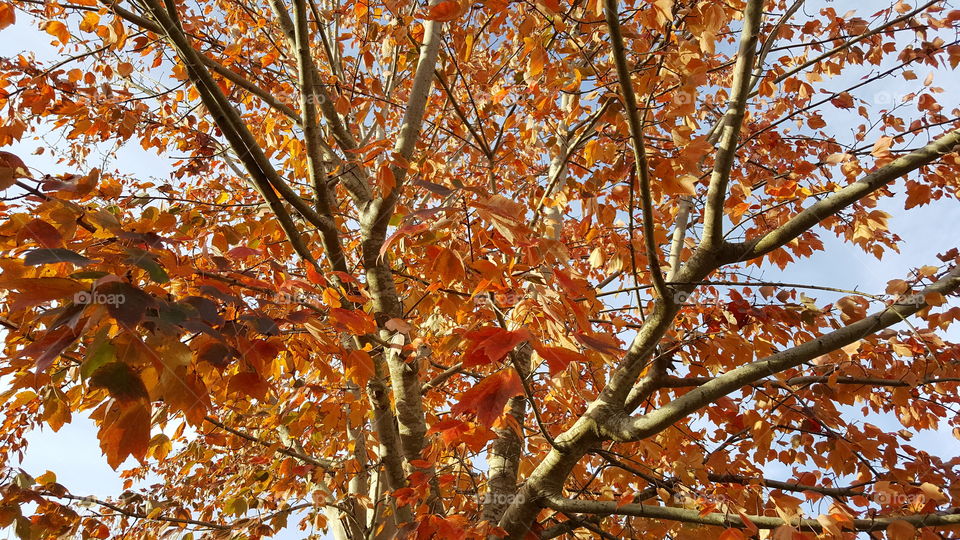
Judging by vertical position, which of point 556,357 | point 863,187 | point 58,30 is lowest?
point 556,357

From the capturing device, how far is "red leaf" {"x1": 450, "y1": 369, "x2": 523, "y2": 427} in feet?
4.29

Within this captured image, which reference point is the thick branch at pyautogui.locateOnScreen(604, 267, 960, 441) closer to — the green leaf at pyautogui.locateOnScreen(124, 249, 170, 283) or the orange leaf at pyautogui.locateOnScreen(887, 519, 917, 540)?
the orange leaf at pyautogui.locateOnScreen(887, 519, 917, 540)

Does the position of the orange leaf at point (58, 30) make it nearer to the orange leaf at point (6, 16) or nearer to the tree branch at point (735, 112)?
the orange leaf at point (6, 16)

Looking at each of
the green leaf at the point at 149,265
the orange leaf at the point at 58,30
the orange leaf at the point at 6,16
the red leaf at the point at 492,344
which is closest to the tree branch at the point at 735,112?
the red leaf at the point at 492,344

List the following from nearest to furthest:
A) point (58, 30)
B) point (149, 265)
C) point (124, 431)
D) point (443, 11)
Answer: point (124, 431) → point (149, 265) → point (443, 11) → point (58, 30)

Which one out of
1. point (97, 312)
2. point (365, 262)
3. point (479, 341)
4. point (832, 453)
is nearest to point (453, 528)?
point (479, 341)

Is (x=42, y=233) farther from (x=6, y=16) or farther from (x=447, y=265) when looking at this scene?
(x=6, y=16)

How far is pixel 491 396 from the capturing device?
1.36 m

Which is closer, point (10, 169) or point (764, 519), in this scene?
point (10, 169)

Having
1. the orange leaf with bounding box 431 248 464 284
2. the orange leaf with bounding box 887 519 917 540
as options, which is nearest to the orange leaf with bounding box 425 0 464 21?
the orange leaf with bounding box 431 248 464 284

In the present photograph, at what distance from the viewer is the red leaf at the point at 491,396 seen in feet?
4.29

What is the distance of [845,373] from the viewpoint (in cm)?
263

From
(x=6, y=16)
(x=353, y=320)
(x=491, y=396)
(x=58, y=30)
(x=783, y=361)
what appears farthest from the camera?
(x=58, y=30)

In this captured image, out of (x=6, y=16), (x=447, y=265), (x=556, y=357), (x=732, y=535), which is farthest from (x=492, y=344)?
(x=6, y=16)
